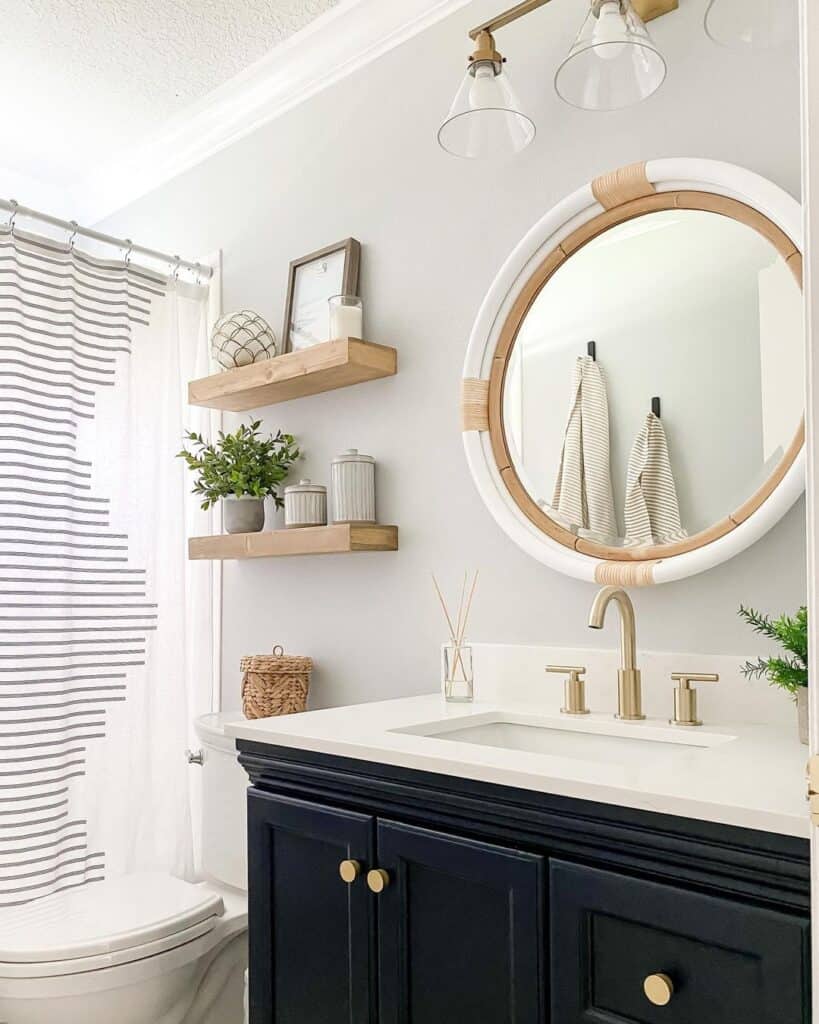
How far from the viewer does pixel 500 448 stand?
1.86 meters

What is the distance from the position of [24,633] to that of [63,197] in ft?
5.73

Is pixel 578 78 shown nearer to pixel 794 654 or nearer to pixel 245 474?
pixel 794 654

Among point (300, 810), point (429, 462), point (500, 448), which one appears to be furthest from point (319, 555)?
point (300, 810)

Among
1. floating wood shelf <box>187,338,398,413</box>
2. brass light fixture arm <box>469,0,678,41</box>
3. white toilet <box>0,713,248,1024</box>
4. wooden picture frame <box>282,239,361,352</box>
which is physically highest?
brass light fixture arm <box>469,0,678,41</box>

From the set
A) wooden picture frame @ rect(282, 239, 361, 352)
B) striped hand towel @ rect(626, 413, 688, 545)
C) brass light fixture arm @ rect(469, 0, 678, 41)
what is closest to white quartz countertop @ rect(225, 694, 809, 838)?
striped hand towel @ rect(626, 413, 688, 545)

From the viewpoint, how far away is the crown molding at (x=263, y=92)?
2.17 m

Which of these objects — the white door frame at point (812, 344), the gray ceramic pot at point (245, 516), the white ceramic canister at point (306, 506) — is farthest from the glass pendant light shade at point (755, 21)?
the gray ceramic pot at point (245, 516)

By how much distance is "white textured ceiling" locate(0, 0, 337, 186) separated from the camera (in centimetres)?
221

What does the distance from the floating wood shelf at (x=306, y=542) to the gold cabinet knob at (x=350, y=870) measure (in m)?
0.82

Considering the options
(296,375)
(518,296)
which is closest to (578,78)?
(518,296)

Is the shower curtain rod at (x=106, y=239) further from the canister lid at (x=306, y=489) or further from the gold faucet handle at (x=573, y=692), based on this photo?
the gold faucet handle at (x=573, y=692)

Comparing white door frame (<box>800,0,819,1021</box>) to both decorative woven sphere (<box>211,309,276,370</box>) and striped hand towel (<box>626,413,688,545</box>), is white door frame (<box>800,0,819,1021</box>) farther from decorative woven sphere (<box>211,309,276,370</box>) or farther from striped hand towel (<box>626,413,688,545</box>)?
decorative woven sphere (<box>211,309,276,370</box>)

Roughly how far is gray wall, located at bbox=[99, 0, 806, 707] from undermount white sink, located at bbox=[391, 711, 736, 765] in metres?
0.20

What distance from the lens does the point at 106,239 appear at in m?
2.44
